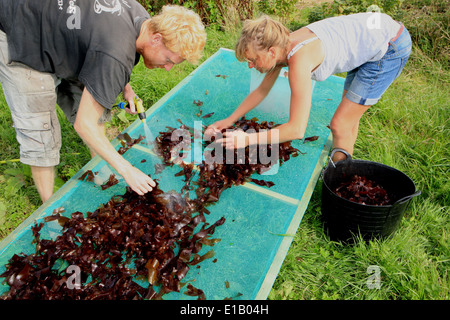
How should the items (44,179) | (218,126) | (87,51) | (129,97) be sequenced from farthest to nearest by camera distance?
(218,126)
(129,97)
(44,179)
(87,51)

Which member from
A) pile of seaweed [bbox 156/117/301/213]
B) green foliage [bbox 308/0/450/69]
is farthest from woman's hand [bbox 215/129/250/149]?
green foliage [bbox 308/0/450/69]

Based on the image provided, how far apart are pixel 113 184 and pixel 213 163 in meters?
0.89

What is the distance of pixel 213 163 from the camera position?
3.19 m

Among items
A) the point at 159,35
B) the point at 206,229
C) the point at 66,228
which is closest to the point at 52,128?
the point at 66,228

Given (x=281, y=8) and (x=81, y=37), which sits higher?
(x=81, y=37)

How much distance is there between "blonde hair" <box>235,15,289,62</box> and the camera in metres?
2.43

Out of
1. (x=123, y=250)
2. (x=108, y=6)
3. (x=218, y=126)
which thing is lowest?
(x=123, y=250)

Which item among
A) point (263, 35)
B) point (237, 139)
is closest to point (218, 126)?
point (237, 139)

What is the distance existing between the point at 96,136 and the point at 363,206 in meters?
1.85

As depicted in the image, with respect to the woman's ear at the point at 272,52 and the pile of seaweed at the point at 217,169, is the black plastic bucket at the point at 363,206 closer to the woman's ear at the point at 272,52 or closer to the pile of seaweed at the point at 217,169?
the pile of seaweed at the point at 217,169

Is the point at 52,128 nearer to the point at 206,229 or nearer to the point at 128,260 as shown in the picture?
the point at 128,260

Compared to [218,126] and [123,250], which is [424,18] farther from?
[123,250]

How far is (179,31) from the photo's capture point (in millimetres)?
2244
